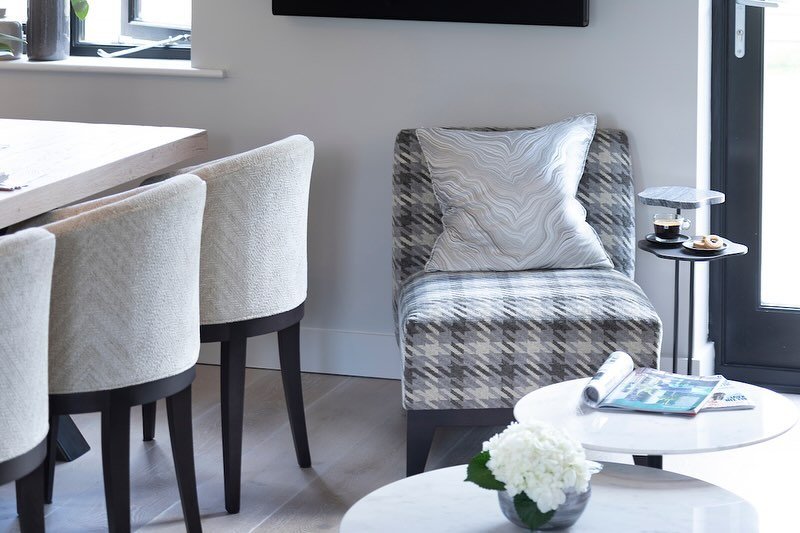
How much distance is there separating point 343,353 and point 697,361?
1110 mm

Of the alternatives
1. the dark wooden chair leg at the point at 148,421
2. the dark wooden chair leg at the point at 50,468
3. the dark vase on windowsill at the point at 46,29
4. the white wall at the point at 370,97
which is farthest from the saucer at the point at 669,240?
the dark vase on windowsill at the point at 46,29

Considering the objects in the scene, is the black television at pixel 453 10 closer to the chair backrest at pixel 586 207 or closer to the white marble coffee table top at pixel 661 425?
the chair backrest at pixel 586 207

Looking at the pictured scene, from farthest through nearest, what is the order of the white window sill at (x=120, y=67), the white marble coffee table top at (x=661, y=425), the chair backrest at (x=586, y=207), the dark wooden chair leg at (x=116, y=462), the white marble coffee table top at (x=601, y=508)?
the white window sill at (x=120, y=67), the chair backrest at (x=586, y=207), the dark wooden chair leg at (x=116, y=462), the white marble coffee table top at (x=661, y=425), the white marble coffee table top at (x=601, y=508)

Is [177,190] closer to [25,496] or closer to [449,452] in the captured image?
[25,496]

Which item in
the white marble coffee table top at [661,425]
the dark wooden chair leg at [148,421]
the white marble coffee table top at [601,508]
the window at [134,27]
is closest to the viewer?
the white marble coffee table top at [601,508]

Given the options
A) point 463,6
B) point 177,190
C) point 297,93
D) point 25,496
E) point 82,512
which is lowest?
point 82,512

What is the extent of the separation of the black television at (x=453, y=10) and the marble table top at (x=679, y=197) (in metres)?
0.57

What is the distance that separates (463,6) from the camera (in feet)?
11.1

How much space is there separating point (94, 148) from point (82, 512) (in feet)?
2.94

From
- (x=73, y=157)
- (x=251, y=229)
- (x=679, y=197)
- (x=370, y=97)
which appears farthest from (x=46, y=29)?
(x=679, y=197)

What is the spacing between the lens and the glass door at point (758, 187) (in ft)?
11.2

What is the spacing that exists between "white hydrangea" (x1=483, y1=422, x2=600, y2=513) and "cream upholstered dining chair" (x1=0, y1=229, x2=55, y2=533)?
782 mm

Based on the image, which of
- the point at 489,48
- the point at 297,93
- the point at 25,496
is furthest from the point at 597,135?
the point at 25,496

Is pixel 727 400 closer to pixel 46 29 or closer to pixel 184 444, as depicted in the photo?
pixel 184 444
